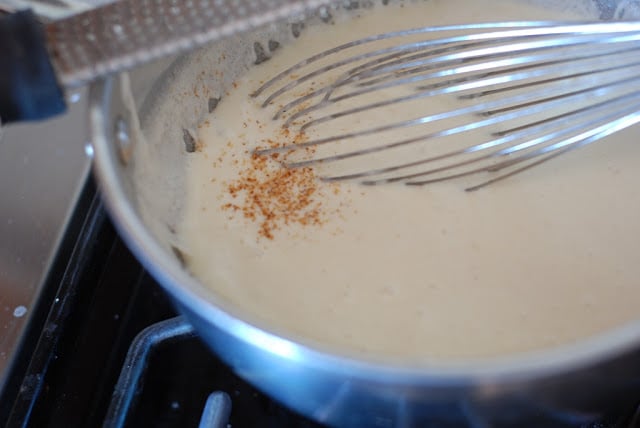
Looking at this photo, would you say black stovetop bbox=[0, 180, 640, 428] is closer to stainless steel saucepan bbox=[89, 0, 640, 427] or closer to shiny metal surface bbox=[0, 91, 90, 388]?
shiny metal surface bbox=[0, 91, 90, 388]

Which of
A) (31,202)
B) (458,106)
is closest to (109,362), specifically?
(31,202)

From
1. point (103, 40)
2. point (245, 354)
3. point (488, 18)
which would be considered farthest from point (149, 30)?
point (488, 18)

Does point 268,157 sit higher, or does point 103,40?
point 103,40

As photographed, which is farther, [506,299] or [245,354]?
[506,299]

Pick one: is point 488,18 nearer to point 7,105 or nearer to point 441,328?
point 441,328

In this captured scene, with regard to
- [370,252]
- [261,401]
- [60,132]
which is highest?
[60,132]

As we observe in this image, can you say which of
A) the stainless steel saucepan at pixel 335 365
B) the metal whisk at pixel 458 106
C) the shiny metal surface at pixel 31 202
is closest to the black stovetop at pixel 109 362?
the shiny metal surface at pixel 31 202

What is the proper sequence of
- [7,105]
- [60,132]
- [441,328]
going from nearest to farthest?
[7,105], [441,328], [60,132]
